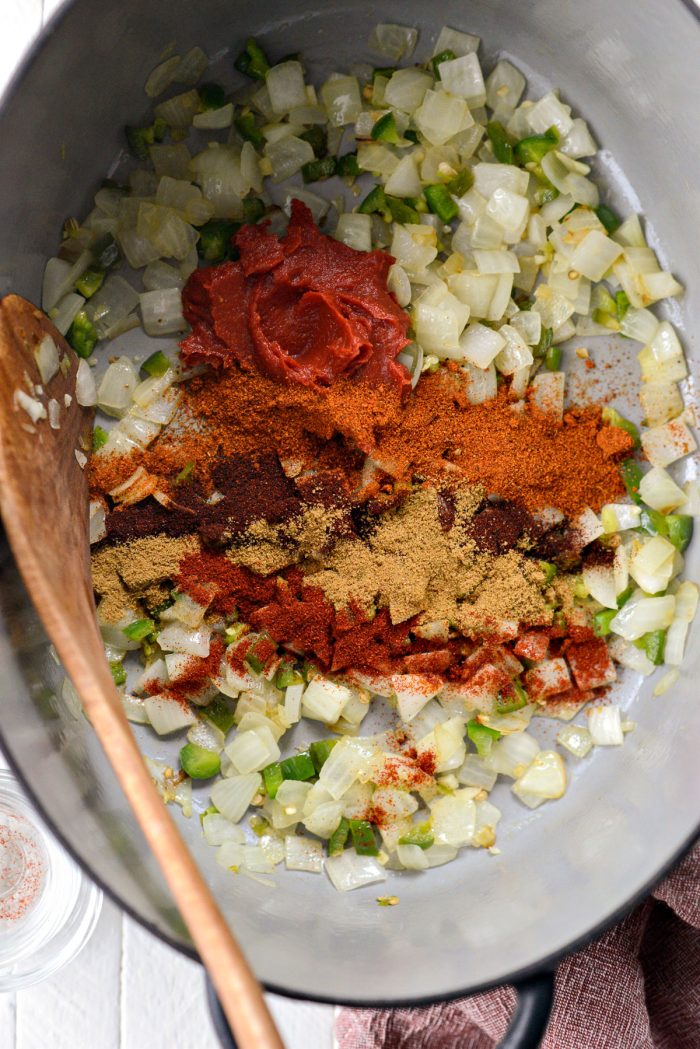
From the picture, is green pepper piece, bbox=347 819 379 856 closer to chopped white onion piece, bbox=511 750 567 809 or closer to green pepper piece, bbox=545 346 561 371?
chopped white onion piece, bbox=511 750 567 809

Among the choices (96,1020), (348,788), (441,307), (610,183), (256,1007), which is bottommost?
(96,1020)

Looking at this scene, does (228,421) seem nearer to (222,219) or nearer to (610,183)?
(222,219)

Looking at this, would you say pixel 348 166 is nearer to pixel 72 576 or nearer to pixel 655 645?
pixel 72 576

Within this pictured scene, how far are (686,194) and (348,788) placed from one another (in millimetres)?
1086

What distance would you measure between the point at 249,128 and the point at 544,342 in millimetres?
587

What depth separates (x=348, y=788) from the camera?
1.47 metres

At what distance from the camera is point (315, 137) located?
1.45 metres

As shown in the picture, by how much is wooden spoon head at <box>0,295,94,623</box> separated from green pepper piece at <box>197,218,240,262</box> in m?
0.27

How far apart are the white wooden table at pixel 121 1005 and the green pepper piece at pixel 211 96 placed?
1.06 ft

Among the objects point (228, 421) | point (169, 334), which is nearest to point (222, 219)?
point (169, 334)

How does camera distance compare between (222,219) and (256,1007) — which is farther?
(222,219)

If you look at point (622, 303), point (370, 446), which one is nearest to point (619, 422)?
point (622, 303)

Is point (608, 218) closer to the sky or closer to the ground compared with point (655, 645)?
closer to the sky

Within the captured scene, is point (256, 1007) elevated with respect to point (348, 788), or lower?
elevated
